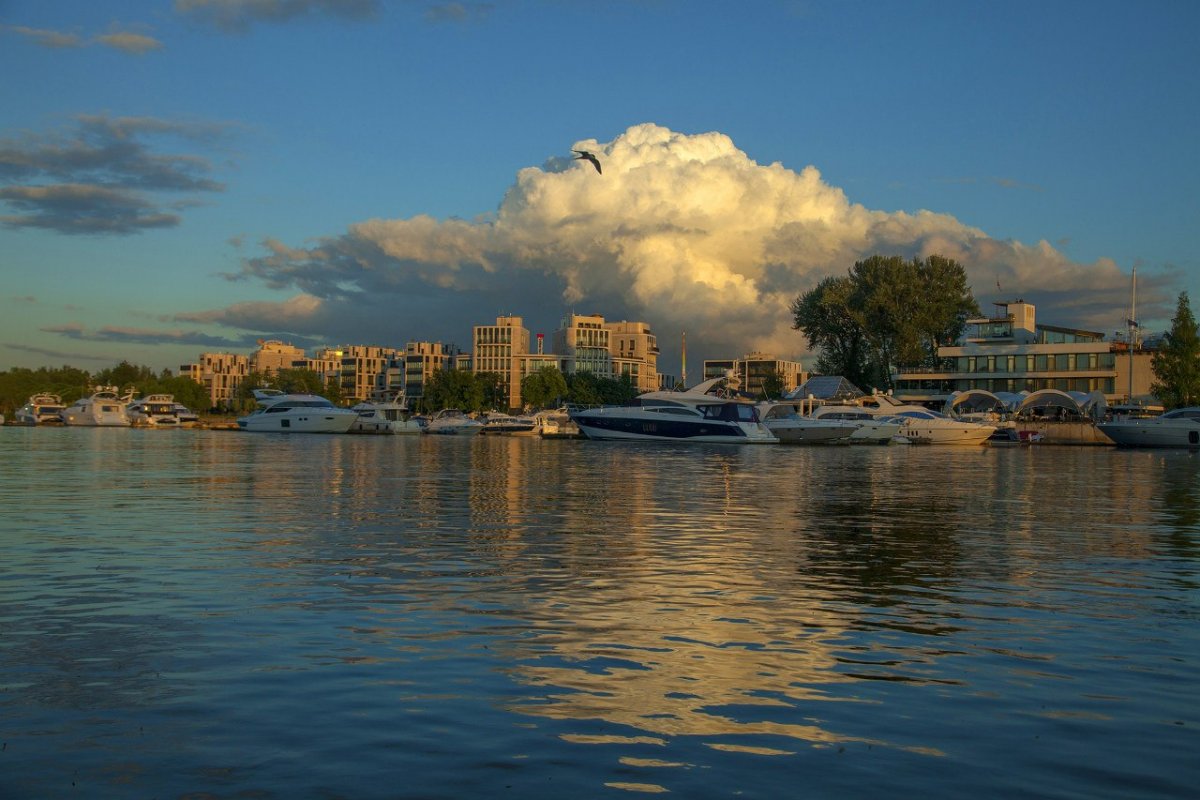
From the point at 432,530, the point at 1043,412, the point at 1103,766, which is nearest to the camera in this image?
the point at 1103,766

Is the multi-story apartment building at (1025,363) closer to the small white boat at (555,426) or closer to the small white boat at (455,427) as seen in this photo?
the small white boat at (555,426)

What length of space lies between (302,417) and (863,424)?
6077 centimetres

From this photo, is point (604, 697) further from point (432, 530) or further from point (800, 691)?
point (432, 530)

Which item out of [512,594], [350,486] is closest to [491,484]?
[350,486]

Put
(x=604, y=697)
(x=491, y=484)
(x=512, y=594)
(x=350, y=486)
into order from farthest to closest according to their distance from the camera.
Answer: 1. (x=491, y=484)
2. (x=350, y=486)
3. (x=512, y=594)
4. (x=604, y=697)

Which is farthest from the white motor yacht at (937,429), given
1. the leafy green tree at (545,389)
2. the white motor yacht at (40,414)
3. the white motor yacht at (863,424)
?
the white motor yacht at (40,414)

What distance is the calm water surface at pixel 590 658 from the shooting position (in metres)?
6.85

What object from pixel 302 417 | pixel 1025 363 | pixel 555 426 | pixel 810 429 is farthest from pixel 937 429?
pixel 302 417

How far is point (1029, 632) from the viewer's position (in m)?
11.3

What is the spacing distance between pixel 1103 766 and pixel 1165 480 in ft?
123

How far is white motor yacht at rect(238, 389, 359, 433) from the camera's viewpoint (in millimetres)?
116000

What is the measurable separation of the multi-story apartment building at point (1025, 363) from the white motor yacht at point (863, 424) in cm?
3089

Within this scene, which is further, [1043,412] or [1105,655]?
[1043,412]

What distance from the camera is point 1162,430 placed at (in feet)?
269
